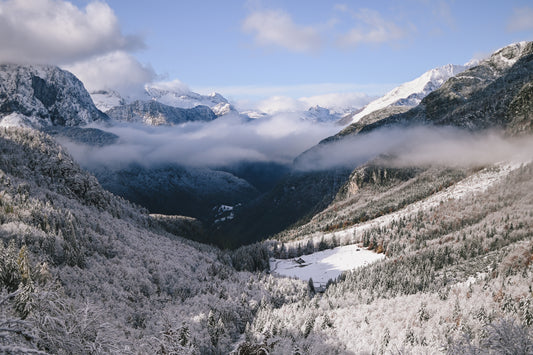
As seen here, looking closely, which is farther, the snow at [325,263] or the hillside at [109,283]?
the snow at [325,263]

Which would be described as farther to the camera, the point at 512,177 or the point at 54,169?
the point at 512,177

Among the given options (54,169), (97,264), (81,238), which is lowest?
(97,264)

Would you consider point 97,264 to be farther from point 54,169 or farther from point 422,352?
point 54,169

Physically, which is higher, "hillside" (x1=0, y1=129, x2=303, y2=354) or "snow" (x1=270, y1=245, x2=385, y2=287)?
"hillside" (x1=0, y1=129, x2=303, y2=354)

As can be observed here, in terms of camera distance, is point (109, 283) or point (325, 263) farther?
point (325, 263)

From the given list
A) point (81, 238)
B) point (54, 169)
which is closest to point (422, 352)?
point (81, 238)

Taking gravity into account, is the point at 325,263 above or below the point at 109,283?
below

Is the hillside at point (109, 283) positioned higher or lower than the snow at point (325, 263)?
higher

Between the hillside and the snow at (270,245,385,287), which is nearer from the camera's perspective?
the hillside
